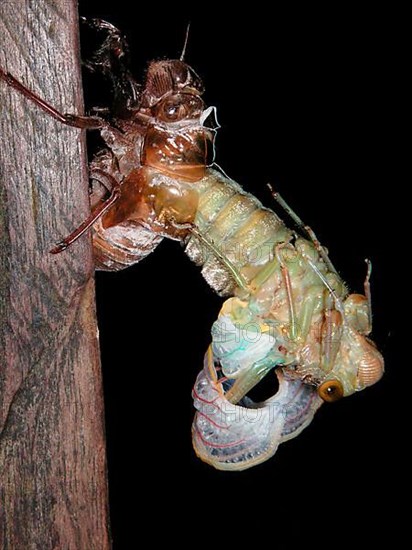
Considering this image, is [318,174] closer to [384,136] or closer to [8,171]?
[384,136]

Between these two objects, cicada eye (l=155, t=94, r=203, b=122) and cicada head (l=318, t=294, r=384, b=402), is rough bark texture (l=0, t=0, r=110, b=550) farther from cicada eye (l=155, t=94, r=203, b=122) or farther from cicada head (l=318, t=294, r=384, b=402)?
cicada head (l=318, t=294, r=384, b=402)

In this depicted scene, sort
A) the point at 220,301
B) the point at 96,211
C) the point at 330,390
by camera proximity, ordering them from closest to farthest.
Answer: the point at 96,211 → the point at 330,390 → the point at 220,301

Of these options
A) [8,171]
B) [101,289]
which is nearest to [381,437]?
[101,289]

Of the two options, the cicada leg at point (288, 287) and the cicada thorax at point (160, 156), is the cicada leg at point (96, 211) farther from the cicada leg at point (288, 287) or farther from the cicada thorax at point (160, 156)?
the cicada leg at point (288, 287)

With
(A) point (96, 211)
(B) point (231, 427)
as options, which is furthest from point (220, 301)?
(A) point (96, 211)

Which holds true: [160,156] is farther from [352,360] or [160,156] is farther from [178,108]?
[352,360]

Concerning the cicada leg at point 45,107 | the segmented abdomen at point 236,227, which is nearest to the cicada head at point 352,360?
the segmented abdomen at point 236,227
